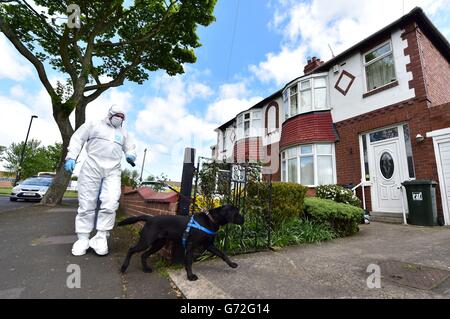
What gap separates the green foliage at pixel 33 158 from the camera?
1302 inches

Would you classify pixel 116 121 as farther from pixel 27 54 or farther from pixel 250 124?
pixel 250 124

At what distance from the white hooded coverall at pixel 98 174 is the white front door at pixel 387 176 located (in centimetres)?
788

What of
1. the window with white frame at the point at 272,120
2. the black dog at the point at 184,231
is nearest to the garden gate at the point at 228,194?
the black dog at the point at 184,231

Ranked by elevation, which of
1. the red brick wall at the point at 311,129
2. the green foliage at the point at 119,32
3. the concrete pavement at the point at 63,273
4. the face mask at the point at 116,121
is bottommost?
the concrete pavement at the point at 63,273

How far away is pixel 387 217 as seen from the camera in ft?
24.5

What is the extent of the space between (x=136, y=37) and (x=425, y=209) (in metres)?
12.1

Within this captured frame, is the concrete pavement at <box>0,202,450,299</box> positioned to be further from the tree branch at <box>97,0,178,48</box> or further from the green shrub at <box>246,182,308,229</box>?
the tree branch at <box>97,0,178,48</box>

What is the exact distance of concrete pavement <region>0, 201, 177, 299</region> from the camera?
7.13ft

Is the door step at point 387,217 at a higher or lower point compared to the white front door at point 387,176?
lower

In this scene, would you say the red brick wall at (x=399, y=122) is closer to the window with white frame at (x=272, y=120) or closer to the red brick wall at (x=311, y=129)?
the red brick wall at (x=311, y=129)

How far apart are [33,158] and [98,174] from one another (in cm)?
3875

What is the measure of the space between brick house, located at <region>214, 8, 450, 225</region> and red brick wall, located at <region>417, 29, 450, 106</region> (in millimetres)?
39
